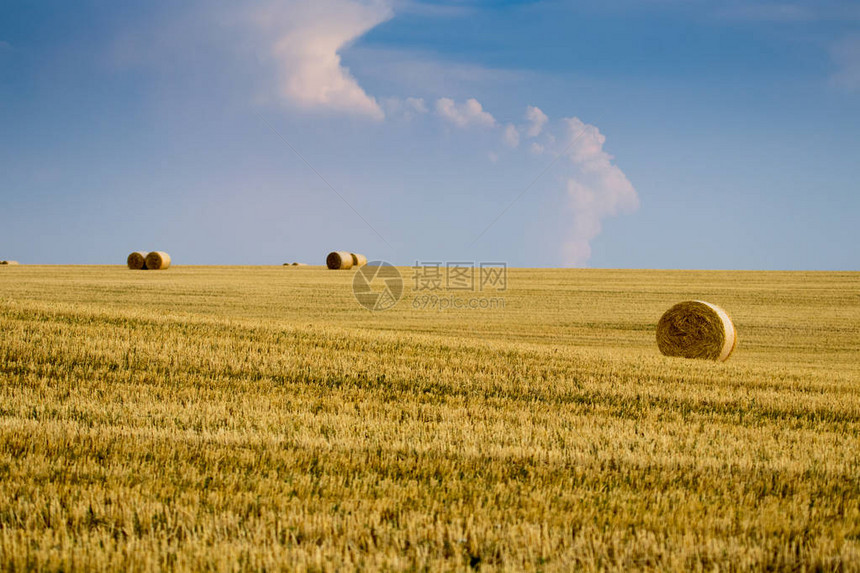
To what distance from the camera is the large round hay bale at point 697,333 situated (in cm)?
1720

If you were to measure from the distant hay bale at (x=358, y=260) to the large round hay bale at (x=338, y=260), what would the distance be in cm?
140

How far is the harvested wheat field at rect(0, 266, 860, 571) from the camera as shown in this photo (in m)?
4.05

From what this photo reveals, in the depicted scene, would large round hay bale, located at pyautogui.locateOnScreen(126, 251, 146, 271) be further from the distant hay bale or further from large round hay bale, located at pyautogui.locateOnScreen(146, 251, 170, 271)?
the distant hay bale

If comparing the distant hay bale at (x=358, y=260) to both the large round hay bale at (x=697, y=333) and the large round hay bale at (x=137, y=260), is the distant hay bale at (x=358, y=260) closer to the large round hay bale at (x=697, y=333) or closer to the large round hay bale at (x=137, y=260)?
the large round hay bale at (x=137, y=260)

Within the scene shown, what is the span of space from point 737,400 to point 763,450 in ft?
9.99

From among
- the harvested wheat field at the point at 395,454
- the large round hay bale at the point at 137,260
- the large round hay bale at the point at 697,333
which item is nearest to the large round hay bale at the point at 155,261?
the large round hay bale at the point at 137,260

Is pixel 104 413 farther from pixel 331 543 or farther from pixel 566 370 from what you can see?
pixel 566 370

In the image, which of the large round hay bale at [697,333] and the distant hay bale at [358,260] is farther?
the distant hay bale at [358,260]

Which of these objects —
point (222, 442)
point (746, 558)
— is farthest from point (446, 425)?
point (746, 558)

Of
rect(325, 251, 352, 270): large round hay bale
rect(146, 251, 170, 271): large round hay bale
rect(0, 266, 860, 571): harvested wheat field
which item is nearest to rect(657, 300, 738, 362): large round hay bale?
rect(0, 266, 860, 571): harvested wheat field

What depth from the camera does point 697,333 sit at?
1761 cm

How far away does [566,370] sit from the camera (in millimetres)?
11273

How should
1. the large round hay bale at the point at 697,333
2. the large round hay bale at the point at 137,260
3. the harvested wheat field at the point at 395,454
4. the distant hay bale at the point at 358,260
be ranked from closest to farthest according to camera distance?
the harvested wheat field at the point at 395,454
the large round hay bale at the point at 697,333
the large round hay bale at the point at 137,260
the distant hay bale at the point at 358,260

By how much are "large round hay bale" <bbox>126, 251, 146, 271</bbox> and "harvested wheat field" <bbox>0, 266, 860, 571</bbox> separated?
32268mm
